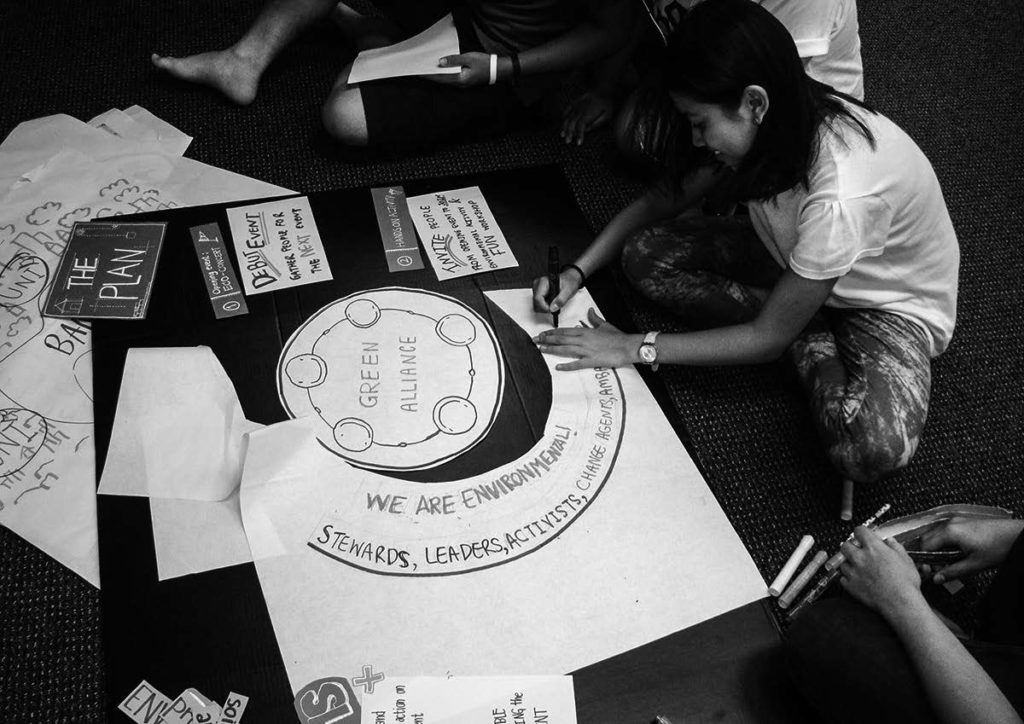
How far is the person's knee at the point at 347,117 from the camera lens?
1.59 meters

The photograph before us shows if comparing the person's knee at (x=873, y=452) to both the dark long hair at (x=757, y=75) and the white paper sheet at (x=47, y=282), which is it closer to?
the dark long hair at (x=757, y=75)

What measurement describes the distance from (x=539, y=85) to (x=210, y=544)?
1.14 meters

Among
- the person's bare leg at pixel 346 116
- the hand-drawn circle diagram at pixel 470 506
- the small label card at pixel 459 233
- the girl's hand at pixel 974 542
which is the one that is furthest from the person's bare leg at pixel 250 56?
the girl's hand at pixel 974 542

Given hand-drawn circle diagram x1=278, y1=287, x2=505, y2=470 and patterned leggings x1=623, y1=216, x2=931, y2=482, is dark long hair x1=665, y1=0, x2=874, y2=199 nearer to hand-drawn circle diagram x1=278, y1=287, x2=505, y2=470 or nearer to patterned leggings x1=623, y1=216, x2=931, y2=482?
patterned leggings x1=623, y1=216, x2=931, y2=482

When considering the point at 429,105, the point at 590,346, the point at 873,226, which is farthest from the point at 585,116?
the point at 873,226

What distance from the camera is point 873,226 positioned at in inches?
42.8

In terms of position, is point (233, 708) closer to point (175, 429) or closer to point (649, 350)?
point (175, 429)

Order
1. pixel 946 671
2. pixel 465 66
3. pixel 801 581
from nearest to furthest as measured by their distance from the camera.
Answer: pixel 946 671
pixel 801 581
pixel 465 66

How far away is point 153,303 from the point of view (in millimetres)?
1305

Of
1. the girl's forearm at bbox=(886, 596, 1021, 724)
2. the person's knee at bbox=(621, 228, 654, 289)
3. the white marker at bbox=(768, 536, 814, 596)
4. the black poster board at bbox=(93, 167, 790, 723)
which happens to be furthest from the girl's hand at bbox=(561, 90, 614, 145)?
the girl's forearm at bbox=(886, 596, 1021, 724)

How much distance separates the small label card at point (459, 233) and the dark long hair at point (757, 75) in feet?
1.53

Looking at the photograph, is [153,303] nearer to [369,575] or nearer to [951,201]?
[369,575]

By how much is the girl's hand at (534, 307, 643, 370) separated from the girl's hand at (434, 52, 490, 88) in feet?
2.02

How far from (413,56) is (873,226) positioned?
97 centimetres
